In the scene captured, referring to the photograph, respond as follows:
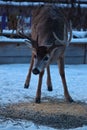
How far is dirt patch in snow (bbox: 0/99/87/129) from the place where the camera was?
6.15 meters

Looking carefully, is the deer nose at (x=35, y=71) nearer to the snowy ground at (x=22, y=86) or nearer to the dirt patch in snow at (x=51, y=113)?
the dirt patch in snow at (x=51, y=113)

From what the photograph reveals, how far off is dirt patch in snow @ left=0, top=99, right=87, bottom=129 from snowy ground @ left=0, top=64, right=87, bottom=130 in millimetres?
216

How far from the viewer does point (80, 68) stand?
Answer: 33.7 feet

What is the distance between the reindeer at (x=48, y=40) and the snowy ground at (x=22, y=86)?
0.31 m

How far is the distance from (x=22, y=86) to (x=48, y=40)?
152 centimetres

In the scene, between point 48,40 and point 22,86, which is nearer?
point 48,40

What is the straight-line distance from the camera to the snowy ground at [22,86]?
6027mm

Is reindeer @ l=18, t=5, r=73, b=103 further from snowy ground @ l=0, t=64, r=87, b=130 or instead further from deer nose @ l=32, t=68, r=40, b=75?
snowy ground @ l=0, t=64, r=87, b=130

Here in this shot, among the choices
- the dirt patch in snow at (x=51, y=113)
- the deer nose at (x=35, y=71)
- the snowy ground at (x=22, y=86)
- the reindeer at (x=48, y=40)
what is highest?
the reindeer at (x=48, y=40)

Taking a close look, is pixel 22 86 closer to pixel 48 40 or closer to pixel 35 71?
pixel 48 40

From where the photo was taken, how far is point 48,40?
7.10 metres

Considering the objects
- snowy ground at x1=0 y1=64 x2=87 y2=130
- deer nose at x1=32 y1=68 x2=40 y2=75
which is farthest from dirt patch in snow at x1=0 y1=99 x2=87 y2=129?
deer nose at x1=32 y1=68 x2=40 y2=75

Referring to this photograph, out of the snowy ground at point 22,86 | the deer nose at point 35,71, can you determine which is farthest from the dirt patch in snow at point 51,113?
the deer nose at point 35,71

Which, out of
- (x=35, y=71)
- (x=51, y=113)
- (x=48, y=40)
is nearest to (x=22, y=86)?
(x=48, y=40)
